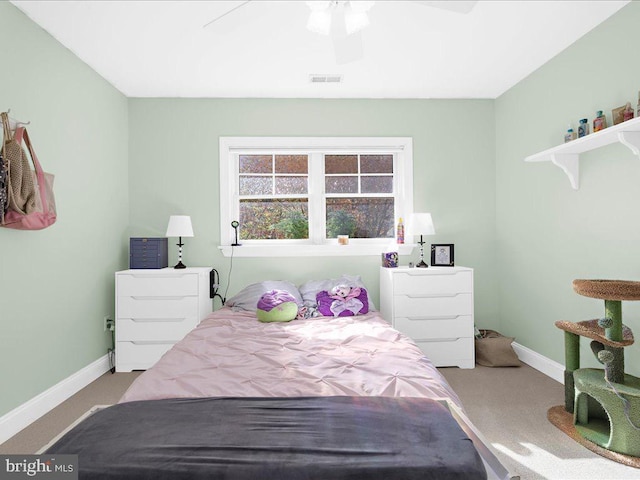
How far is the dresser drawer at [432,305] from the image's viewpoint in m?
3.21

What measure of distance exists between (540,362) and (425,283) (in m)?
1.09

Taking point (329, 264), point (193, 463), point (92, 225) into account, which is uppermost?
point (92, 225)

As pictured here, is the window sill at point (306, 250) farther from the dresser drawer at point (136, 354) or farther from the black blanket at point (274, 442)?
the black blanket at point (274, 442)

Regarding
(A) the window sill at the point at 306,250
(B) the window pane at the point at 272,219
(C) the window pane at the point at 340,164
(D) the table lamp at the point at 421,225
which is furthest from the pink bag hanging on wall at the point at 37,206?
(D) the table lamp at the point at 421,225

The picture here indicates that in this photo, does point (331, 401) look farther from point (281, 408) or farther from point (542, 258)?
point (542, 258)

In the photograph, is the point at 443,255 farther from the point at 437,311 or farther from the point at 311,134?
the point at 311,134

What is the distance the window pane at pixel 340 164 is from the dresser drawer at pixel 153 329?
1864 millimetres

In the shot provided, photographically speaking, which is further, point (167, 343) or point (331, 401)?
point (167, 343)

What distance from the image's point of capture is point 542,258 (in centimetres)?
308

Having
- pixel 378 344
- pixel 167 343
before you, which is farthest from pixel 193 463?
pixel 167 343

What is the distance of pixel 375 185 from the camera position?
3.82 meters

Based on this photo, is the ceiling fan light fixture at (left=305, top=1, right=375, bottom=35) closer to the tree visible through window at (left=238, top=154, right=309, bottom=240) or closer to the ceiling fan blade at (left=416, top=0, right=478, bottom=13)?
the ceiling fan blade at (left=416, top=0, right=478, bottom=13)

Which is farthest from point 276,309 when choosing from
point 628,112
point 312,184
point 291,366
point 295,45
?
point 628,112

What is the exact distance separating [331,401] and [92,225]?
8.40 ft
